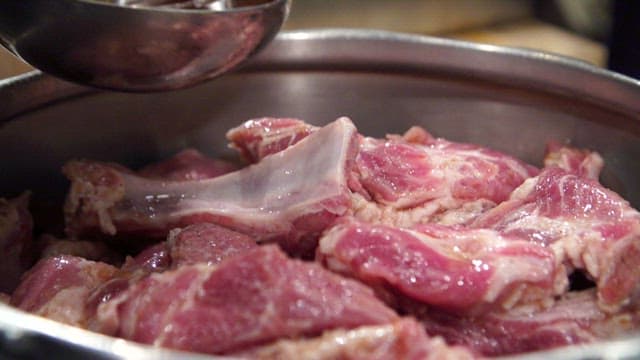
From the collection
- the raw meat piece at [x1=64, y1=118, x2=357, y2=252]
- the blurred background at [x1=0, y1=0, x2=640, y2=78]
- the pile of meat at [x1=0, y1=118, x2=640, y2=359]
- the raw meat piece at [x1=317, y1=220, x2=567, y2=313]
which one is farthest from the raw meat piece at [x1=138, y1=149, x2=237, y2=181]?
the blurred background at [x1=0, y1=0, x2=640, y2=78]

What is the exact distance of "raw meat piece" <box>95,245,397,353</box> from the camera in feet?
3.67

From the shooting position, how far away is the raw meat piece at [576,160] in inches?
67.8

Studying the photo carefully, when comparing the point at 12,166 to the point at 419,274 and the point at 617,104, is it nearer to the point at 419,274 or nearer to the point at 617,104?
the point at 419,274

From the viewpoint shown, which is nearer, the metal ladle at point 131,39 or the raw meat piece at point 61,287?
the raw meat piece at point 61,287

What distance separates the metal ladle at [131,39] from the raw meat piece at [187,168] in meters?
0.23

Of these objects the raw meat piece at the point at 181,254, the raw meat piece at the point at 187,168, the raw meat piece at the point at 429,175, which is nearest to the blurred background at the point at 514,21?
the raw meat piece at the point at 187,168

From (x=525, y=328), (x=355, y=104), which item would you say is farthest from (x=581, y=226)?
Result: (x=355, y=104)

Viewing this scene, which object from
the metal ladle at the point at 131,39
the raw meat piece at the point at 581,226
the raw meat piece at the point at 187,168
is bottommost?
the raw meat piece at the point at 187,168

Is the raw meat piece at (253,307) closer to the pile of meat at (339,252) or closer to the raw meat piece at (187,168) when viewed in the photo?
the pile of meat at (339,252)

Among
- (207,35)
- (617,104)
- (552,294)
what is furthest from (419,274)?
(617,104)

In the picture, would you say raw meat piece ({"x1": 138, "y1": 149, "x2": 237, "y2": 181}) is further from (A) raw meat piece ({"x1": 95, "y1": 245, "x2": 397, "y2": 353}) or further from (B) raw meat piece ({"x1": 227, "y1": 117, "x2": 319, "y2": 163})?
(A) raw meat piece ({"x1": 95, "y1": 245, "x2": 397, "y2": 353})

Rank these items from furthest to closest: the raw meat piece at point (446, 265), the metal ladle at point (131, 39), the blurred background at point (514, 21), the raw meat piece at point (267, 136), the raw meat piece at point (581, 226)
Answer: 1. the blurred background at point (514, 21)
2. the raw meat piece at point (267, 136)
3. the metal ladle at point (131, 39)
4. the raw meat piece at point (581, 226)
5. the raw meat piece at point (446, 265)

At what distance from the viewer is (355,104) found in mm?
2014

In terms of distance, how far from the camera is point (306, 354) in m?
1.08
